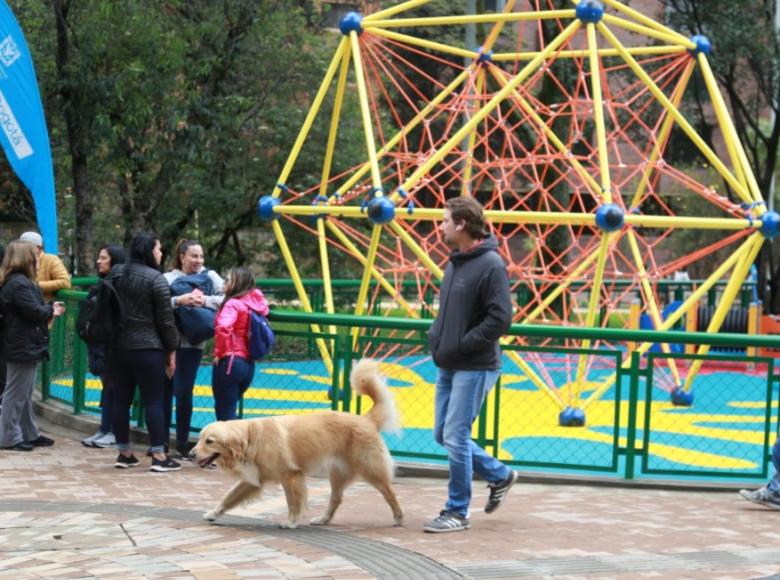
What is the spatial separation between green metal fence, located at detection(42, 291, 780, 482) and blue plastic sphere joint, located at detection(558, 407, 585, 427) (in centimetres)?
13

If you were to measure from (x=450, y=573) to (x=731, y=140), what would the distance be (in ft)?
27.6

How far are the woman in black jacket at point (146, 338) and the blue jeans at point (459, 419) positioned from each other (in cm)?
273

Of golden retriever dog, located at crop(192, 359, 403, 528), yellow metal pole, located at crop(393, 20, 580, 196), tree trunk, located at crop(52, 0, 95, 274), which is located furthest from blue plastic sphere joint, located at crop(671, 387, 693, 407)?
tree trunk, located at crop(52, 0, 95, 274)

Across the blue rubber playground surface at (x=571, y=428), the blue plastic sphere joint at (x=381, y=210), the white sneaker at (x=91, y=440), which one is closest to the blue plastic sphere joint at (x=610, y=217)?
the blue rubber playground surface at (x=571, y=428)

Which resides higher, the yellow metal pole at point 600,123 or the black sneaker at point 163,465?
the yellow metal pole at point 600,123

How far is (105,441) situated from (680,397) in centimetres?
654

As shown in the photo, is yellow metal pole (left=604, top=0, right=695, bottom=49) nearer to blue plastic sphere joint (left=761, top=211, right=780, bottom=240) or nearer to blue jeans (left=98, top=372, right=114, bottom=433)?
blue plastic sphere joint (left=761, top=211, right=780, bottom=240)

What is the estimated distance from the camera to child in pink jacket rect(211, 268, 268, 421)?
9656 millimetres

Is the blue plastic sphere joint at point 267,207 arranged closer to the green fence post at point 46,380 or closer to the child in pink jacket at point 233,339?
the green fence post at point 46,380

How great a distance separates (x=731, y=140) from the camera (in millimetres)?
13766

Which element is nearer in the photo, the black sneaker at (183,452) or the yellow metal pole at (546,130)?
the black sneaker at (183,452)

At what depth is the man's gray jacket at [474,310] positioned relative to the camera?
7480 mm

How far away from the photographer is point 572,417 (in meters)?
13.0

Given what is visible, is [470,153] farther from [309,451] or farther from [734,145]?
[309,451]
